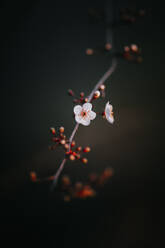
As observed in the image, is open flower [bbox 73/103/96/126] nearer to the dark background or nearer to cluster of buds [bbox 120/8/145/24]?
cluster of buds [bbox 120/8/145/24]

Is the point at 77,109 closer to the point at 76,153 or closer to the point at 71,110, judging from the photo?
the point at 76,153

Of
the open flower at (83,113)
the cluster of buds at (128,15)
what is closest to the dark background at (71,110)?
the cluster of buds at (128,15)

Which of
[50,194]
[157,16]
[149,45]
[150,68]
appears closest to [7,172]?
[50,194]

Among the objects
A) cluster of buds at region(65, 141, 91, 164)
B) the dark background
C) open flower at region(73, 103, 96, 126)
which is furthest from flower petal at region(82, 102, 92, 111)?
the dark background

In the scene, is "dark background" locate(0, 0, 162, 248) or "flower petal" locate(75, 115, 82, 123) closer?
"flower petal" locate(75, 115, 82, 123)

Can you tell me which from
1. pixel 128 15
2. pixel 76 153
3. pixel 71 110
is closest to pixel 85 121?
pixel 76 153

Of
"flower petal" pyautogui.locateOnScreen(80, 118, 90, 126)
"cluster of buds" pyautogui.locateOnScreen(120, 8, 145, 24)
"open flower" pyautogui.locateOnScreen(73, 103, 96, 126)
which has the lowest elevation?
"flower petal" pyautogui.locateOnScreen(80, 118, 90, 126)

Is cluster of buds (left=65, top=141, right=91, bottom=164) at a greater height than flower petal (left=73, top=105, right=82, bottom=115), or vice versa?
flower petal (left=73, top=105, right=82, bottom=115)

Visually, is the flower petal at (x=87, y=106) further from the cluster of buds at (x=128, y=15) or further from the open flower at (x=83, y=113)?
the cluster of buds at (x=128, y=15)
